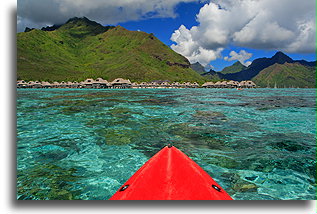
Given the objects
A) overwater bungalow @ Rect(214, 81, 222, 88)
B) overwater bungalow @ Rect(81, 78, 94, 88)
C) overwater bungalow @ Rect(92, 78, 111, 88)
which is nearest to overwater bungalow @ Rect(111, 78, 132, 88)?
overwater bungalow @ Rect(92, 78, 111, 88)

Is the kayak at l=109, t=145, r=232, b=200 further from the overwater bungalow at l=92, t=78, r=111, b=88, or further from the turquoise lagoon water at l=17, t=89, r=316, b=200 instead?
the overwater bungalow at l=92, t=78, r=111, b=88

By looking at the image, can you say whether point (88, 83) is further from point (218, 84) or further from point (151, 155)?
point (218, 84)

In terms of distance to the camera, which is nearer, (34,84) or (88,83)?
(34,84)

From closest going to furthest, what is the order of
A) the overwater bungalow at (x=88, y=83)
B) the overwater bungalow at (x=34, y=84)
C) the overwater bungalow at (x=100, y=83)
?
the overwater bungalow at (x=34, y=84) < the overwater bungalow at (x=100, y=83) < the overwater bungalow at (x=88, y=83)

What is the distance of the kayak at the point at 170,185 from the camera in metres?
2.33

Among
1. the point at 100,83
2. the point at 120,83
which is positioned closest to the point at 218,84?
the point at 120,83

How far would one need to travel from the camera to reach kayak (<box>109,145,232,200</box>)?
2334 mm

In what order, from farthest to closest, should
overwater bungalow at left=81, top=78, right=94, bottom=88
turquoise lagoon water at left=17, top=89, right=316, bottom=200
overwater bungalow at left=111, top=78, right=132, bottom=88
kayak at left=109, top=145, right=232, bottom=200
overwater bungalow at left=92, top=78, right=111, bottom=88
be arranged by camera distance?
1. overwater bungalow at left=111, top=78, right=132, bottom=88
2. overwater bungalow at left=81, top=78, right=94, bottom=88
3. overwater bungalow at left=92, top=78, right=111, bottom=88
4. turquoise lagoon water at left=17, top=89, right=316, bottom=200
5. kayak at left=109, top=145, right=232, bottom=200

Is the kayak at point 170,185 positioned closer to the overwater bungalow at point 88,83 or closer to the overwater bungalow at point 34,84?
the overwater bungalow at point 88,83

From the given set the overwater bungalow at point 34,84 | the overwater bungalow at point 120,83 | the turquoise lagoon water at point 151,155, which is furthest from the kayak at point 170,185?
the overwater bungalow at point 34,84

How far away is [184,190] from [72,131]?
9.11m

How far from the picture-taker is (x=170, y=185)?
253cm
